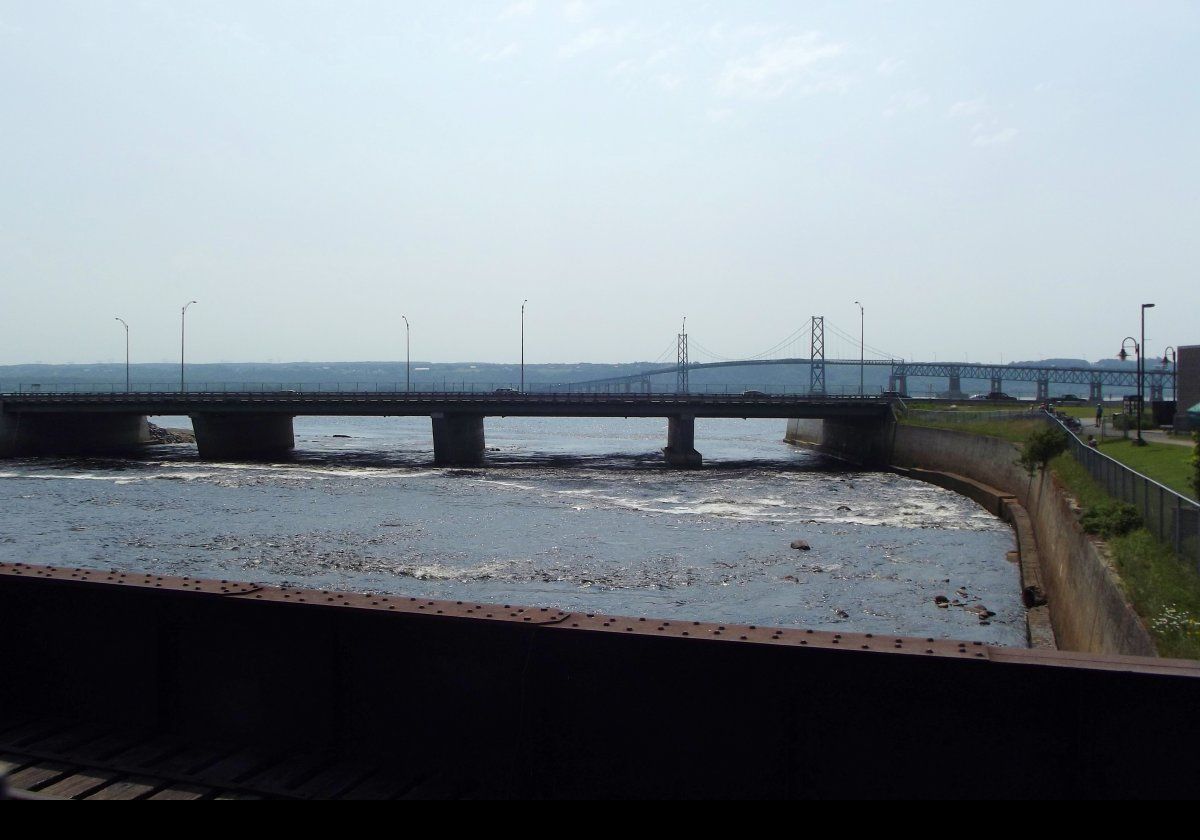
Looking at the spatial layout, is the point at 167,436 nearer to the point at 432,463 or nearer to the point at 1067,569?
the point at 432,463

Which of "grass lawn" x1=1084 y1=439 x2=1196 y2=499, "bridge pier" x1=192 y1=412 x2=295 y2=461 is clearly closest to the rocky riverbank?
"bridge pier" x1=192 y1=412 x2=295 y2=461

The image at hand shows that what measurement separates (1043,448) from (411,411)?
6013 cm

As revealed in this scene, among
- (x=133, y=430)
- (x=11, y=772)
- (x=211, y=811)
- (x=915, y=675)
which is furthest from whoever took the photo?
(x=133, y=430)

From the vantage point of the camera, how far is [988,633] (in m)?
30.1

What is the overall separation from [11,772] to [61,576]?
228cm

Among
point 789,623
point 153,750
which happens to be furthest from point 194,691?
point 789,623

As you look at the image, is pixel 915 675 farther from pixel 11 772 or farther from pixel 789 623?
pixel 789 623

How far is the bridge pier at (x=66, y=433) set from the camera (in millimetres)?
95250

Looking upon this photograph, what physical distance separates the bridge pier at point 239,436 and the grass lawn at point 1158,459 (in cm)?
7168

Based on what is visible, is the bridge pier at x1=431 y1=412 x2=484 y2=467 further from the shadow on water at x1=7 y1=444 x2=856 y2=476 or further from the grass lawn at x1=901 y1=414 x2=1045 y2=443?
the grass lawn at x1=901 y1=414 x2=1045 y2=443

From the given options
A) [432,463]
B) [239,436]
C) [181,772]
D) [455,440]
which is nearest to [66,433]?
[239,436]

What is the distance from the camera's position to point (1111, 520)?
26.5 metres

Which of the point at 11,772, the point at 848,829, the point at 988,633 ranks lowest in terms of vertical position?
the point at 988,633

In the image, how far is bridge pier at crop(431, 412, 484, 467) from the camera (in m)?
92.4
